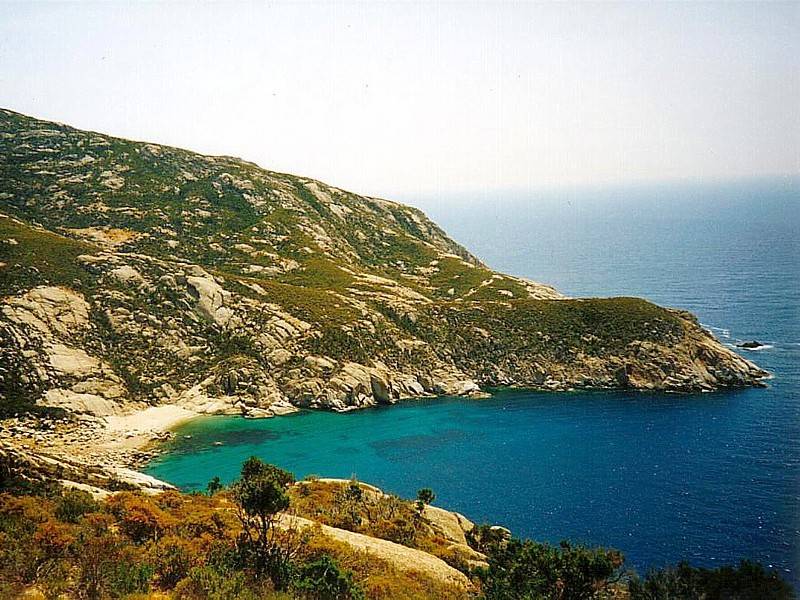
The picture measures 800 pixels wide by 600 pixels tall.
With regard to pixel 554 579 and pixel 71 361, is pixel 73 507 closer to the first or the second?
pixel 554 579

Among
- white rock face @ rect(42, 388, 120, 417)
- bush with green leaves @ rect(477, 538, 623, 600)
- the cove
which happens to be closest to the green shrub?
bush with green leaves @ rect(477, 538, 623, 600)

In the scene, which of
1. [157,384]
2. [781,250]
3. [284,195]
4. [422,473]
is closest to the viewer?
[422,473]

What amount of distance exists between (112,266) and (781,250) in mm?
190356

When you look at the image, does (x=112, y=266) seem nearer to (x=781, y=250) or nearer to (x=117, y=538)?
(x=117, y=538)

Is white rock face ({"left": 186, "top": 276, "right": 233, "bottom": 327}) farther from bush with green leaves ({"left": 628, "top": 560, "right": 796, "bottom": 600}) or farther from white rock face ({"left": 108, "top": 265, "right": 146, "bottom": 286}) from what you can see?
bush with green leaves ({"left": 628, "top": 560, "right": 796, "bottom": 600})

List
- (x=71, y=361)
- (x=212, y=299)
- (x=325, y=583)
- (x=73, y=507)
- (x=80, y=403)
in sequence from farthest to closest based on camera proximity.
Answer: (x=212, y=299) < (x=71, y=361) < (x=80, y=403) < (x=73, y=507) < (x=325, y=583)

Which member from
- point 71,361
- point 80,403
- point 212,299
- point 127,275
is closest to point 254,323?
point 212,299

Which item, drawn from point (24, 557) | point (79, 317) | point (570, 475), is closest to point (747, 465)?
point (570, 475)

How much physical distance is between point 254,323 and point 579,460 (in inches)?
2133

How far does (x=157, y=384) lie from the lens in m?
75.7

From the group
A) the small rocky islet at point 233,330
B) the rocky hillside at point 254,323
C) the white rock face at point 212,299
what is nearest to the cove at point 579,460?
the small rocky islet at point 233,330

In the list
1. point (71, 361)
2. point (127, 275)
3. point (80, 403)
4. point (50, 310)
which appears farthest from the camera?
point (127, 275)

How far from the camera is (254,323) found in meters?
86.2

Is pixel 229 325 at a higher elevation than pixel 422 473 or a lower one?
higher
